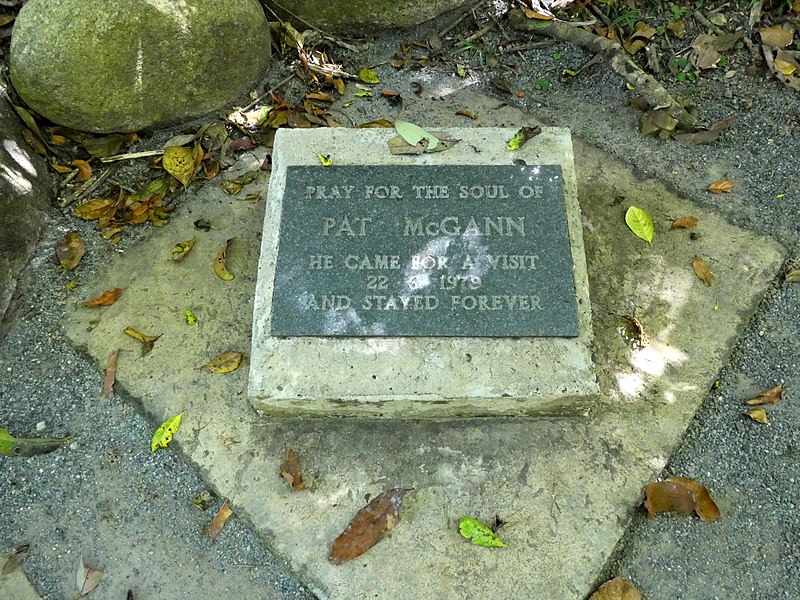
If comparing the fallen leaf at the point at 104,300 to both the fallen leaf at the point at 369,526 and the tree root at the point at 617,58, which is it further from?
the tree root at the point at 617,58

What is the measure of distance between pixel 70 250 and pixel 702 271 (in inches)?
112

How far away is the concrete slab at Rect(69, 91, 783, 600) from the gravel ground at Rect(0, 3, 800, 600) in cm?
10

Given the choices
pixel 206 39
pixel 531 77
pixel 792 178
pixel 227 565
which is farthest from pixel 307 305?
pixel 792 178

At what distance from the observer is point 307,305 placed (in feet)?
7.69

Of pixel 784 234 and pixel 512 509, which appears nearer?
pixel 512 509

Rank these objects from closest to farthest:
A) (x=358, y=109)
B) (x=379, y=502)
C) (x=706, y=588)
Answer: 1. (x=706, y=588)
2. (x=379, y=502)
3. (x=358, y=109)

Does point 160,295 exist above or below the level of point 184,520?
above

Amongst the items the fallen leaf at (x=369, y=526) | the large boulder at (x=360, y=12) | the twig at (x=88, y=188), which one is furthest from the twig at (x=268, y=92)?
the fallen leaf at (x=369, y=526)

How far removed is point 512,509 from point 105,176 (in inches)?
97.6

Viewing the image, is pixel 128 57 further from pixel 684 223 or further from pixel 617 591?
pixel 617 591

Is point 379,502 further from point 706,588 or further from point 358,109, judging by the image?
point 358,109

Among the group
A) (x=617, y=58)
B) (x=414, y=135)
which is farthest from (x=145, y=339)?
(x=617, y=58)

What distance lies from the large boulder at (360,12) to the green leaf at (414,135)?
114cm

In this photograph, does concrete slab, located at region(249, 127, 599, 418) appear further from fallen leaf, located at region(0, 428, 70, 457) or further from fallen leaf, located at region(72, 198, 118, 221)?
fallen leaf, located at region(72, 198, 118, 221)
